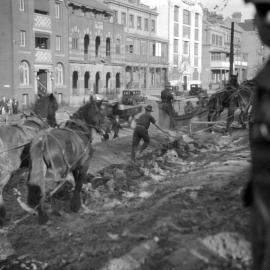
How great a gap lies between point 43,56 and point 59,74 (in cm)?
363

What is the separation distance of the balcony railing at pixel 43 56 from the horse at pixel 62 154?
35.1 meters

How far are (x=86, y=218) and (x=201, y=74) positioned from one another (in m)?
81.7

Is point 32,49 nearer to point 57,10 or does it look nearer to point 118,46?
point 57,10

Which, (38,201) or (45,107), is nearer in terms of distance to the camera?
(38,201)

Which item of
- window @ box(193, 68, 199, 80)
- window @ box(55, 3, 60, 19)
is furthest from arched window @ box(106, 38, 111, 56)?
window @ box(193, 68, 199, 80)

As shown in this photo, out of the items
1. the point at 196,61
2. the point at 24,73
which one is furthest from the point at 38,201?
the point at 196,61

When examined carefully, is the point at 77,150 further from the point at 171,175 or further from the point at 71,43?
the point at 71,43

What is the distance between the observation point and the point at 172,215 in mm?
7820

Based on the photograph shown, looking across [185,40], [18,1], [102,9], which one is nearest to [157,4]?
[185,40]

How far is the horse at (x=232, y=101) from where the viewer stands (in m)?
19.0

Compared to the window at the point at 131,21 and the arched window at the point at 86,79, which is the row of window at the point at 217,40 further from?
the arched window at the point at 86,79

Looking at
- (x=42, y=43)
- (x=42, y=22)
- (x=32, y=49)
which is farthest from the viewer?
(x=42, y=43)

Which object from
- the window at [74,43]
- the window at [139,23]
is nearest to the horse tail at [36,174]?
the window at [74,43]

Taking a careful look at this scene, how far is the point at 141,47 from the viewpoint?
68875 millimetres
